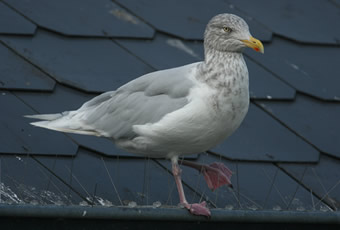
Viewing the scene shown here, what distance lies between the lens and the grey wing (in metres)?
3.22

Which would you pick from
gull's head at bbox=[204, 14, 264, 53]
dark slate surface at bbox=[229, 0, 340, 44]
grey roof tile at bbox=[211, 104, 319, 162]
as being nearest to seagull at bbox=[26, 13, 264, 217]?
gull's head at bbox=[204, 14, 264, 53]

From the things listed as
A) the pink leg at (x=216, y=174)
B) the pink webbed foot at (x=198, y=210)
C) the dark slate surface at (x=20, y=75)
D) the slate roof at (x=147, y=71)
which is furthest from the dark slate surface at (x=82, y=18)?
the pink webbed foot at (x=198, y=210)

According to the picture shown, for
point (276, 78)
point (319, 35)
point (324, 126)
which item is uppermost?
point (319, 35)

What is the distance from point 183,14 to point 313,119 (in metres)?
0.85

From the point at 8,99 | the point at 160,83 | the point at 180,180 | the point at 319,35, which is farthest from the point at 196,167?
the point at 319,35

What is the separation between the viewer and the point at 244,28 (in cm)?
322

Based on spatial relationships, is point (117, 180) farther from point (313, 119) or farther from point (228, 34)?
point (313, 119)

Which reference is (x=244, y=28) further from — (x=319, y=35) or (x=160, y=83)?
(x=319, y=35)

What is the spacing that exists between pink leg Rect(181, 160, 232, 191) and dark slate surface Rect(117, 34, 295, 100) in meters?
0.59

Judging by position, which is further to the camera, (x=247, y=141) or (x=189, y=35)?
(x=189, y=35)

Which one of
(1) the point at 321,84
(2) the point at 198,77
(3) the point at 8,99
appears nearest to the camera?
(2) the point at 198,77

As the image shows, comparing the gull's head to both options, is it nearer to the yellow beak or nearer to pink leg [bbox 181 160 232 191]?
the yellow beak

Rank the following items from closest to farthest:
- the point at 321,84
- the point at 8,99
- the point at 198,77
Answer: the point at 198,77, the point at 8,99, the point at 321,84

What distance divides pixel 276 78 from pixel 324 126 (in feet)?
1.15
